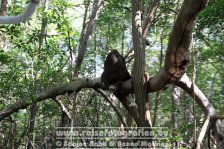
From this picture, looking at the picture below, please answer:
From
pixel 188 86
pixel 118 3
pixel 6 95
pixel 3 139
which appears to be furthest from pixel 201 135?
pixel 3 139

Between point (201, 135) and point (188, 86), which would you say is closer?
point (201, 135)

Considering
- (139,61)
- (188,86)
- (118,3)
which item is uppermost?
(118,3)

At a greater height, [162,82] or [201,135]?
[162,82]

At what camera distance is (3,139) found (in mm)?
10414

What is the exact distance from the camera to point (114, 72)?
4.87 meters

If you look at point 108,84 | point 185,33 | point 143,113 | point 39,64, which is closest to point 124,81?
point 108,84

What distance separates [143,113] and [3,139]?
25.3 ft

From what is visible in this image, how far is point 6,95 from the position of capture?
823cm

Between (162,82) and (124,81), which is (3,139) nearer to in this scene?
(124,81)

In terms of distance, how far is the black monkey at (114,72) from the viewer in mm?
4801

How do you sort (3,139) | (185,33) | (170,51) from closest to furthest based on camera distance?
(185,33), (170,51), (3,139)

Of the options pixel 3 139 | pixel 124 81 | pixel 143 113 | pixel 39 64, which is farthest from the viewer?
pixel 3 139

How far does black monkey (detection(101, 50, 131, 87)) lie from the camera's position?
4801 millimetres

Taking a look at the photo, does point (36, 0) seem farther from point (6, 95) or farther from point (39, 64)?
point (6, 95)
